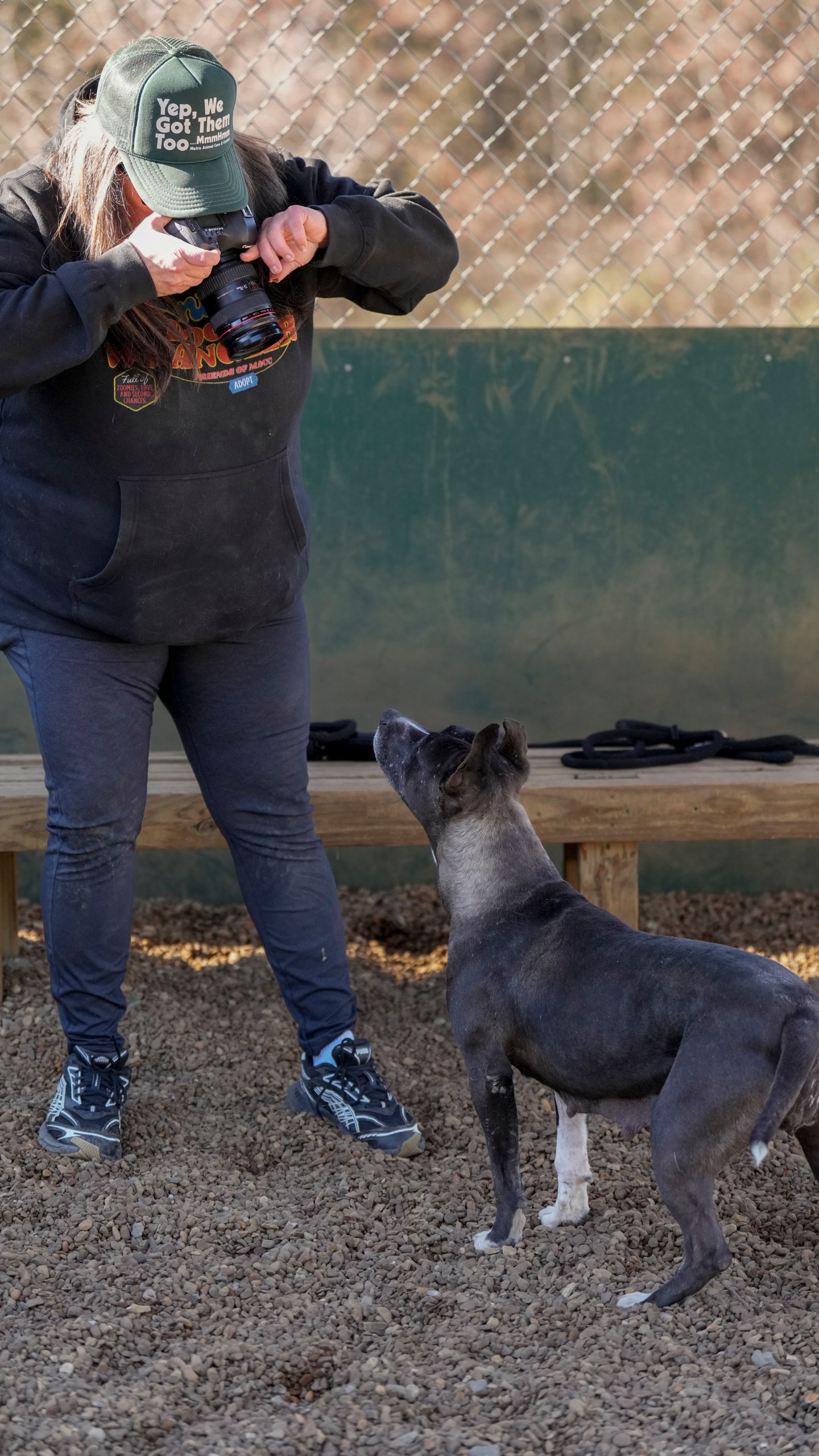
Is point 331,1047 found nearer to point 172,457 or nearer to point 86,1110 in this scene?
point 86,1110

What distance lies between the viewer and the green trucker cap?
2.56 meters

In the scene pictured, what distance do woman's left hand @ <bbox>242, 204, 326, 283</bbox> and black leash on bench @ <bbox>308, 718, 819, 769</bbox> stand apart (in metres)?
1.84

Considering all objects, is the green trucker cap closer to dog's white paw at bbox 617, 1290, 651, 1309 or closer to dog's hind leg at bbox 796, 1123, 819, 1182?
dog's hind leg at bbox 796, 1123, 819, 1182

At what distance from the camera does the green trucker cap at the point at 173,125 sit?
2.56 m

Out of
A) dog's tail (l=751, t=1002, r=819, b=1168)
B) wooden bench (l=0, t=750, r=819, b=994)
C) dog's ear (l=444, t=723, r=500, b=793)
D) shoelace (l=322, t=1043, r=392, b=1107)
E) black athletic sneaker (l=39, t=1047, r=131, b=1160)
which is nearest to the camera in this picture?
dog's tail (l=751, t=1002, r=819, b=1168)

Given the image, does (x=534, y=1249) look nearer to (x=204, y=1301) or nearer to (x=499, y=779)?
(x=204, y=1301)

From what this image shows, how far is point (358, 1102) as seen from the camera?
339 cm

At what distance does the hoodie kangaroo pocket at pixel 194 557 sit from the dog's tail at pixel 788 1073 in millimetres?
1475

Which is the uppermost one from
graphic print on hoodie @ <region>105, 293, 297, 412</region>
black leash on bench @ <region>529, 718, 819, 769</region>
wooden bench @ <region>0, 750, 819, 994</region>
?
graphic print on hoodie @ <region>105, 293, 297, 412</region>

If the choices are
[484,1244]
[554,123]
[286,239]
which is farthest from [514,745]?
[554,123]

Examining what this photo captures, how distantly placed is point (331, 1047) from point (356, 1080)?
0.34 ft

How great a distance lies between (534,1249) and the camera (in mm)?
2889

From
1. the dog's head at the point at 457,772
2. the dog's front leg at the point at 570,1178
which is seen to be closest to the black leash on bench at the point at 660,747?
the dog's head at the point at 457,772

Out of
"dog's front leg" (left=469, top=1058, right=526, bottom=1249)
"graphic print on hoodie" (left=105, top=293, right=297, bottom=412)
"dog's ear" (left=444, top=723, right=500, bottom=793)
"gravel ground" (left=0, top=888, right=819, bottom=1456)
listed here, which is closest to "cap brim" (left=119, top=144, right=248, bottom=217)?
"graphic print on hoodie" (left=105, top=293, right=297, bottom=412)
